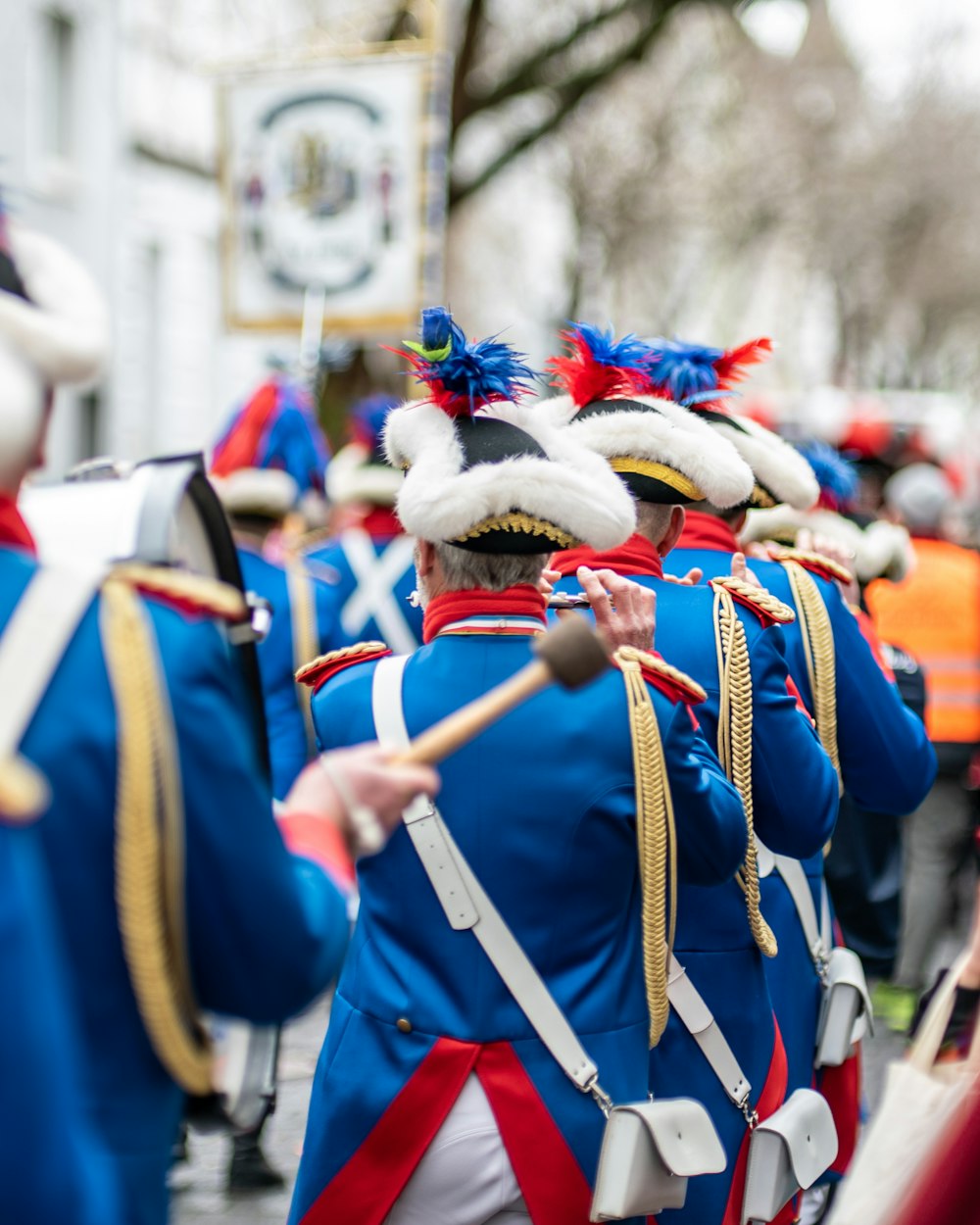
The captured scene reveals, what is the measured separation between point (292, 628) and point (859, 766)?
224 cm

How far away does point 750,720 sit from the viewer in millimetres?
3248

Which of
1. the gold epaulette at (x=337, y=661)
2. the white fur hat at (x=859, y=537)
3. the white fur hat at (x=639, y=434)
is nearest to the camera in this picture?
the gold epaulette at (x=337, y=661)

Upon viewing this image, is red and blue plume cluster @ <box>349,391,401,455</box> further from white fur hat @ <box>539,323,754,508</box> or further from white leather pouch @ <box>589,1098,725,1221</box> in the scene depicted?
white leather pouch @ <box>589,1098,725,1221</box>

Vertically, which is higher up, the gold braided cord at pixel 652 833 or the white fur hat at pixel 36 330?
the white fur hat at pixel 36 330

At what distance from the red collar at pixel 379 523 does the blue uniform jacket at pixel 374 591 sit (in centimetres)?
7

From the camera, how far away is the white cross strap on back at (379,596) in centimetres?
583

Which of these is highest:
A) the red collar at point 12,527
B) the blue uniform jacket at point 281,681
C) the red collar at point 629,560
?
the red collar at point 12,527

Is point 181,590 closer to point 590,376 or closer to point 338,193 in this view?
point 590,376

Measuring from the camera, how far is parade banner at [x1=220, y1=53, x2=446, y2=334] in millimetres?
9422

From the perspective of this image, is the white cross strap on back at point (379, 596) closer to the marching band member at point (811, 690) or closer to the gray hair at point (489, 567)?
the marching band member at point (811, 690)

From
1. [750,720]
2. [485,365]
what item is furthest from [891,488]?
[485,365]

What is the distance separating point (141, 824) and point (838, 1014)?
2.42m

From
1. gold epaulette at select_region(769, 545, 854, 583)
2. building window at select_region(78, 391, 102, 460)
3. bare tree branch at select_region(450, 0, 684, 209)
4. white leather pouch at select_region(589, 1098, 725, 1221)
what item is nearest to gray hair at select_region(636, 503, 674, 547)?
gold epaulette at select_region(769, 545, 854, 583)

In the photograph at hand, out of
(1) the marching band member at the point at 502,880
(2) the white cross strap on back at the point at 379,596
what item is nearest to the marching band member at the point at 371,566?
(2) the white cross strap on back at the point at 379,596
